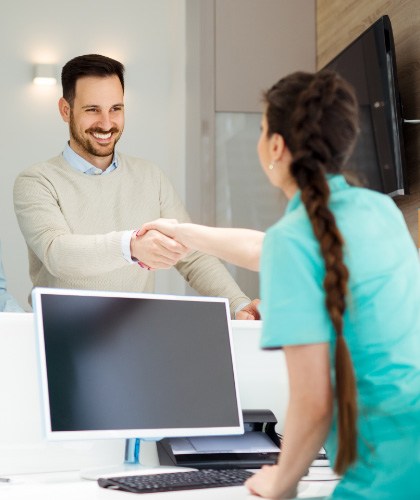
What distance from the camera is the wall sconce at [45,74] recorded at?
545cm

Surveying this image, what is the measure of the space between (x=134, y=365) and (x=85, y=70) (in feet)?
5.52

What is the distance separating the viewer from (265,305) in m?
1.29

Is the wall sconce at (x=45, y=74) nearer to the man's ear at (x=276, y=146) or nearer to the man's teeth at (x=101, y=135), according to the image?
the man's teeth at (x=101, y=135)

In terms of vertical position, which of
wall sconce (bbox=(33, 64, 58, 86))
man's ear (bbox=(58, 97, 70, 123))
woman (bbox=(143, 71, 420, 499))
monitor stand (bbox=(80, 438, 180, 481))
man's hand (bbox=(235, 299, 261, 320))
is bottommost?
monitor stand (bbox=(80, 438, 180, 481))

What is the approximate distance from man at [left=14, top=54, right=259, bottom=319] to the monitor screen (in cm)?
54

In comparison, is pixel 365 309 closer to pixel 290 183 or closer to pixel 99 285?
pixel 290 183

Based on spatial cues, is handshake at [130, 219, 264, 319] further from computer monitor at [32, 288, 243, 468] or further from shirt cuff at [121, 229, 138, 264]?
computer monitor at [32, 288, 243, 468]

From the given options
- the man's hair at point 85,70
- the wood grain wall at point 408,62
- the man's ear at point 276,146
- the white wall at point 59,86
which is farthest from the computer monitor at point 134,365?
the white wall at point 59,86

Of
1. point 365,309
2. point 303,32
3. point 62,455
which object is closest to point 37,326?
point 62,455

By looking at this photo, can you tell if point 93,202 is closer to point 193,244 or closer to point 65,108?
point 65,108

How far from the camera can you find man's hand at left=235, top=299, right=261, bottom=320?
8.91ft

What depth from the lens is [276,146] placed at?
1.39 m

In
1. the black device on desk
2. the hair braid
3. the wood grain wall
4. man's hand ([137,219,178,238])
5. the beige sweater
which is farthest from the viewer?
the wood grain wall

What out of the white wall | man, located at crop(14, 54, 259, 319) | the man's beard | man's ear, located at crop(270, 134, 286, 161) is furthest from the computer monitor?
the white wall
